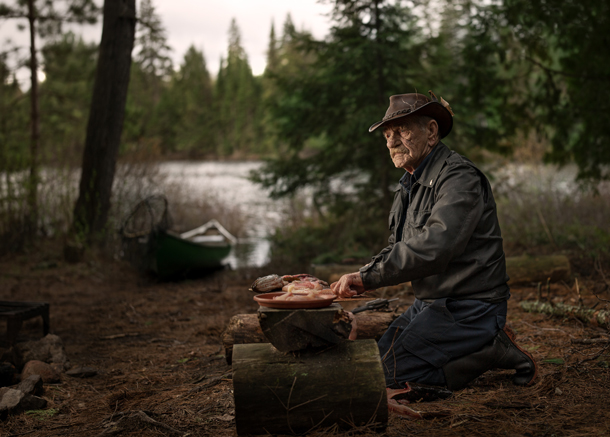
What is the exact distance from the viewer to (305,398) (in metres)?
2.74

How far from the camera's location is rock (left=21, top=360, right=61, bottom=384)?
4.22 m

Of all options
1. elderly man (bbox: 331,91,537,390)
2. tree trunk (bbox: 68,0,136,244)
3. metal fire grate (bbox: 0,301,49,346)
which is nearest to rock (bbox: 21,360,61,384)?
metal fire grate (bbox: 0,301,49,346)

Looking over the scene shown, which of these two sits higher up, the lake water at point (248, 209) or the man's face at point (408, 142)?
the man's face at point (408, 142)

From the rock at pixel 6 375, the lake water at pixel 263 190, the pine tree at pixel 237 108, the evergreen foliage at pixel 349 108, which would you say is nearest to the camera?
the rock at pixel 6 375

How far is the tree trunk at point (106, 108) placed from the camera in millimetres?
10320

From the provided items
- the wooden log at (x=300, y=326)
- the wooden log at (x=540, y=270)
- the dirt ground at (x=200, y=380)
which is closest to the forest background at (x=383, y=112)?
the wooden log at (x=540, y=270)

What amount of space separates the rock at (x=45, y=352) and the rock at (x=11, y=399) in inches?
42.1

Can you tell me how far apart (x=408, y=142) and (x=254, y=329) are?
1.97 metres

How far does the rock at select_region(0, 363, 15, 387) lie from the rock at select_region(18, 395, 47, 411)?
630 millimetres

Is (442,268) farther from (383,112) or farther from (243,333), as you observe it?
(383,112)

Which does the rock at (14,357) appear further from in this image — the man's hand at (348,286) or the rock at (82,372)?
the man's hand at (348,286)

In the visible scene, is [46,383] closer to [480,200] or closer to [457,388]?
[457,388]

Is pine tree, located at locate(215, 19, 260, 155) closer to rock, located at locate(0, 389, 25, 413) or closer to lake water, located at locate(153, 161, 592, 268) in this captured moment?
lake water, located at locate(153, 161, 592, 268)

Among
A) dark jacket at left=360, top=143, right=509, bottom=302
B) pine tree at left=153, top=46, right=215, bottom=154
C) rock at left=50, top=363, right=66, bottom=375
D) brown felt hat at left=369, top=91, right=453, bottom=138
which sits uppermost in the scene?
pine tree at left=153, top=46, right=215, bottom=154
